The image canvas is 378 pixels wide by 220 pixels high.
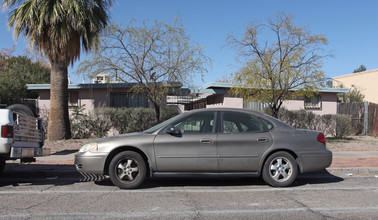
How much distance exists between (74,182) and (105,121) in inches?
317

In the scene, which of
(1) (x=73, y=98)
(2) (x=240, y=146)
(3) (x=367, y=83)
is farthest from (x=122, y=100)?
(3) (x=367, y=83)

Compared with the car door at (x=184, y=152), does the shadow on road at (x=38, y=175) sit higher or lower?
lower

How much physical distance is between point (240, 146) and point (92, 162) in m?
2.92

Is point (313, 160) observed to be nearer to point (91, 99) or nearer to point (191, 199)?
point (191, 199)

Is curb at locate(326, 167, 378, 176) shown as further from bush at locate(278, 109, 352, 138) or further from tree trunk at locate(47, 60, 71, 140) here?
tree trunk at locate(47, 60, 71, 140)

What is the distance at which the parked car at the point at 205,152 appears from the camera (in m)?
6.12

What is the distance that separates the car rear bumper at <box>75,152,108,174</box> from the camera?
6105mm

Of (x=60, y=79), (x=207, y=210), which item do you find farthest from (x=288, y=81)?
(x=60, y=79)

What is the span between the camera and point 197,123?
6.48 meters

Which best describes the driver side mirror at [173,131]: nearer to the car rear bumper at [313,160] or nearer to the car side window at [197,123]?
the car side window at [197,123]

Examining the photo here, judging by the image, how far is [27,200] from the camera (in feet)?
17.8

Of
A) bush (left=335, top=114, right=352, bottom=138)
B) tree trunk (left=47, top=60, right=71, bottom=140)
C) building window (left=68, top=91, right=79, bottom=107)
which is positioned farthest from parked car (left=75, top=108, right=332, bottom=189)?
building window (left=68, top=91, right=79, bottom=107)

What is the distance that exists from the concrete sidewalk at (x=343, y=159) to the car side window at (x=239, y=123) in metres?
3.55

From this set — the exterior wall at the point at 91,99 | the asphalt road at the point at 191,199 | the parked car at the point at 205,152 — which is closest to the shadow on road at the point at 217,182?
the asphalt road at the point at 191,199
